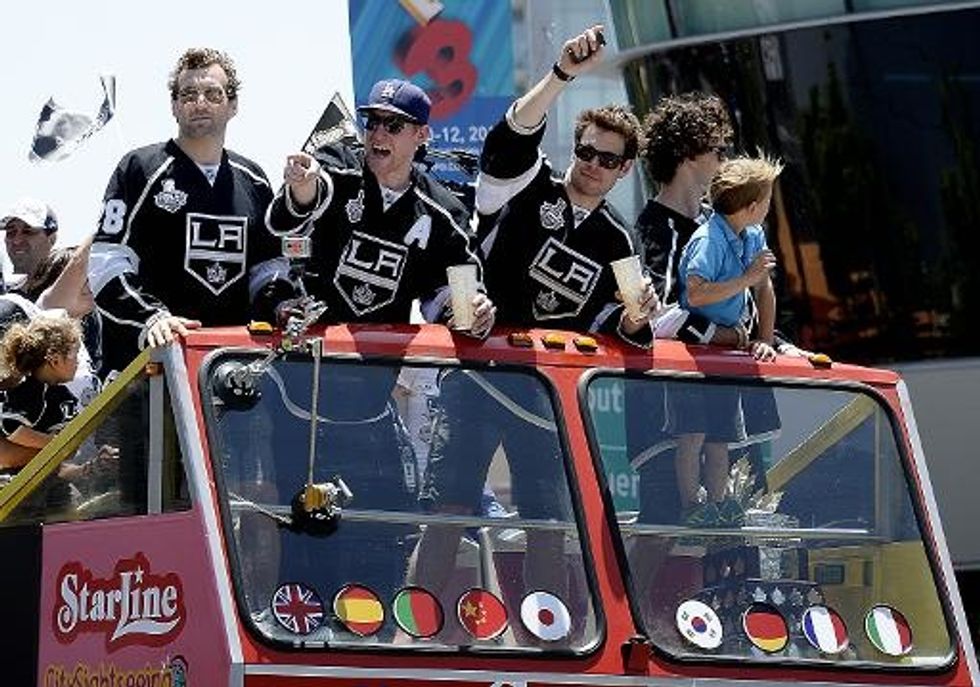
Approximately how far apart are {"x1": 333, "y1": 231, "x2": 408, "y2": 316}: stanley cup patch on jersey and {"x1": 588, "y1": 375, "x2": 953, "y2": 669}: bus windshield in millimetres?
803

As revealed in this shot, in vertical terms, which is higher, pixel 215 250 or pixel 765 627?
pixel 215 250

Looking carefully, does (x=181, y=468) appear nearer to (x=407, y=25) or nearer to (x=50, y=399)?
(x=50, y=399)

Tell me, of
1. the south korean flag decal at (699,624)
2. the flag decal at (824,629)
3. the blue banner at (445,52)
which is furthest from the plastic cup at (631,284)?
the blue banner at (445,52)

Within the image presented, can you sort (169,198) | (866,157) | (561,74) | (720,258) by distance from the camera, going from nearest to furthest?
(561,74) < (169,198) < (720,258) < (866,157)

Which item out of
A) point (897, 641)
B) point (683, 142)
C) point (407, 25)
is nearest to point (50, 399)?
point (683, 142)

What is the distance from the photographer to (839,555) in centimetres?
897

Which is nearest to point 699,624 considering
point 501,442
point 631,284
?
point 501,442

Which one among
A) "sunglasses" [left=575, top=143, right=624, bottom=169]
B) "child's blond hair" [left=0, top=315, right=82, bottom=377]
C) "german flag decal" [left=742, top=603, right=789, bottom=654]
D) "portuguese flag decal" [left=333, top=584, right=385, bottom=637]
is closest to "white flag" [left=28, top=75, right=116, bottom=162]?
"child's blond hair" [left=0, top=315, right=82, bottom=377]

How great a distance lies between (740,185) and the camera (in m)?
9.34

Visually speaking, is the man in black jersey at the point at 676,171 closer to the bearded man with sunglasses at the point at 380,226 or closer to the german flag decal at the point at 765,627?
the bearded man with sunglasses at the point at 380,226

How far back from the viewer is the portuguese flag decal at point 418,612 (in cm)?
808

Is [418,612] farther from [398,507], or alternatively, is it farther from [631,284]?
[631,284]

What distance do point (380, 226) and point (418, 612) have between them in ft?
4.98

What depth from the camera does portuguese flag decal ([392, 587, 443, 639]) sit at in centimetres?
808
